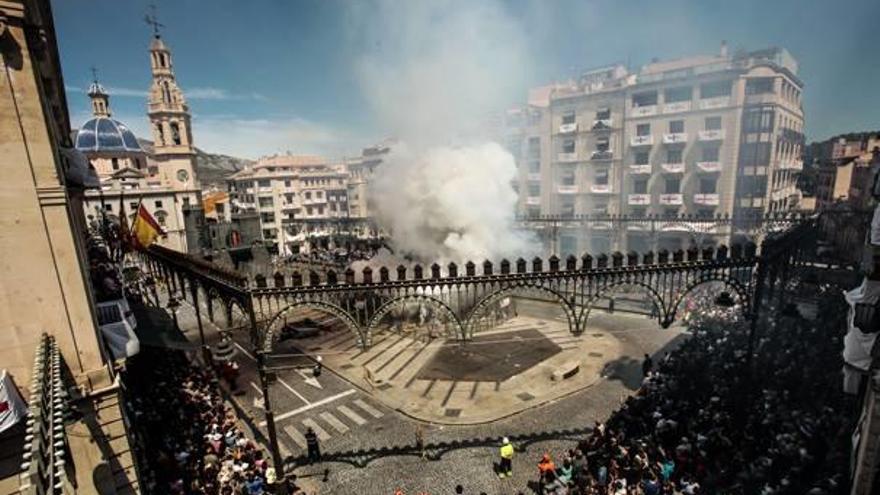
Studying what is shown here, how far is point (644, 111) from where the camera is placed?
3741 cm

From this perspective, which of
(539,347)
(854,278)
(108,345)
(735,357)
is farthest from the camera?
(539,347)

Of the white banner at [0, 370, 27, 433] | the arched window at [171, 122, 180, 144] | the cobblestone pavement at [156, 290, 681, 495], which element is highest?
the arched window at [171, 122, 180, 144]

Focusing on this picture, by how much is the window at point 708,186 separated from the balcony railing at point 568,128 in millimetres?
12614

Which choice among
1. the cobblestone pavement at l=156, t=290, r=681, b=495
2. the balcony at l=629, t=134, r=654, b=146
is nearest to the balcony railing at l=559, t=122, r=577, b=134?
the balcony at l=629, t=134, r=654, b=146

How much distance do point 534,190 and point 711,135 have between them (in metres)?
17.0

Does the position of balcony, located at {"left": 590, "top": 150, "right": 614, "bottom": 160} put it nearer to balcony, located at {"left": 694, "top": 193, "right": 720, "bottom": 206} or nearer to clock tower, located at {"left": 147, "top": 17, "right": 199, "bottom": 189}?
balcony, located at {"left": 694, "top": 193, "right": 720, "bottom": 206}

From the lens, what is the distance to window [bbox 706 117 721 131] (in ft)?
111

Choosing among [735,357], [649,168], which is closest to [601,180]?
[649,168]

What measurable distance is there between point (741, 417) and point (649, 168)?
97.9 feet

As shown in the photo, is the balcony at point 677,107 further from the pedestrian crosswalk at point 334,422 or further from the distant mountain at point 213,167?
the distant mountain at point 213,167

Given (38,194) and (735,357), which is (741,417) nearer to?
(735,357)

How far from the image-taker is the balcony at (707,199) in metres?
34.7

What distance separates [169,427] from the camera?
13461 mm

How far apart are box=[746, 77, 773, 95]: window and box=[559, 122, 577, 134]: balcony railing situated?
14055mm
